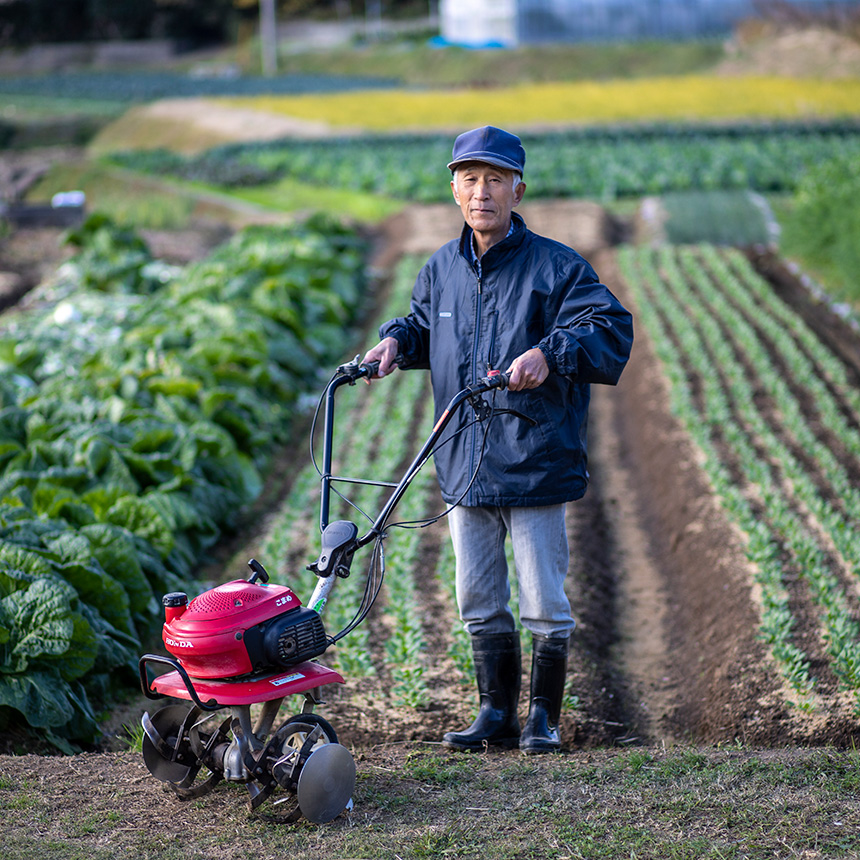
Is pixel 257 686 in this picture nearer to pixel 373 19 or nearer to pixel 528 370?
pixel 528 370

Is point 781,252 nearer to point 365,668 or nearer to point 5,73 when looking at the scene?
point 365,668

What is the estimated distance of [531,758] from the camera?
374cm

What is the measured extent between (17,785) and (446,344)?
2.09 m

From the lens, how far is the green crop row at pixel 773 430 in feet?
16.1

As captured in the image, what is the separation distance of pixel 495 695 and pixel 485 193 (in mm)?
1845

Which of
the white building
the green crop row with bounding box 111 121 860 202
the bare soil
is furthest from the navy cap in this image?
the white building

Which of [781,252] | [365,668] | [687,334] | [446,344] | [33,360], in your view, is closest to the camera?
[446,344]

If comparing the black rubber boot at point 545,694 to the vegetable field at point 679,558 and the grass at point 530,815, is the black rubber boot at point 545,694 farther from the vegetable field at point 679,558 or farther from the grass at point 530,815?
the vegetable field at point 679,558

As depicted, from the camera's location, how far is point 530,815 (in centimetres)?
325

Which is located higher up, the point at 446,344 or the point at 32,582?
the point at 446,344

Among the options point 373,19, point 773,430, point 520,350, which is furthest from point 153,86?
point 520,350

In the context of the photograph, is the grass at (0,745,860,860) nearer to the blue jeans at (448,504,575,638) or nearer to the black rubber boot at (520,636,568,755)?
the black rubber boot at (520,636,568,755)

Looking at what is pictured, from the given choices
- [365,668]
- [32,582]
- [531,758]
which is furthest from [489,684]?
[32,582]

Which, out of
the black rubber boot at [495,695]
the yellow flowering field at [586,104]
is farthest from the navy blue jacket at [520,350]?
the yellow flowering field at [586,104]
